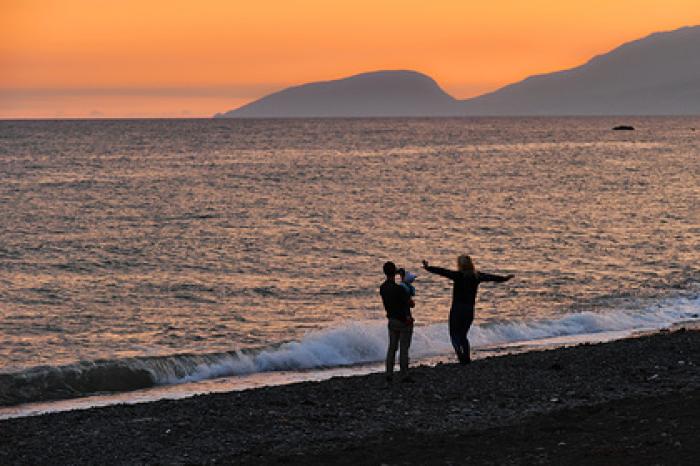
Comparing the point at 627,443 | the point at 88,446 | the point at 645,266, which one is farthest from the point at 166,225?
the point at 627,443

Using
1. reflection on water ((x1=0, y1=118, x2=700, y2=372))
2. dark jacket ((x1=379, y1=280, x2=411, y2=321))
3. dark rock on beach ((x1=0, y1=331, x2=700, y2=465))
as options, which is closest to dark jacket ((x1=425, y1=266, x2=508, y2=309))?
dark jacket ((x1=379, y1=280, x2=411, y2=321))

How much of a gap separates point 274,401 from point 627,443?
18.6ft

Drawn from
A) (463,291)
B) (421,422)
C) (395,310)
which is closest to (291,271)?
(463,291)

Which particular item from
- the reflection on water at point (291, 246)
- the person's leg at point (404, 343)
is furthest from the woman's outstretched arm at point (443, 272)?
the reflection on water at point (291, 246)

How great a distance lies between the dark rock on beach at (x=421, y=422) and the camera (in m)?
12.2

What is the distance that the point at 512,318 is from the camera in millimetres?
25562

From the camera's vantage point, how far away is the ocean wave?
1939 cm

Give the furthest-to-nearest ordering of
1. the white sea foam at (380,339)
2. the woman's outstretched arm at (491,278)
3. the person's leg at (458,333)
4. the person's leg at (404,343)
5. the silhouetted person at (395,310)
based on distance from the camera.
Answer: the white sea foam at (380,339)
the person's leg at (458,333)
the woman's outstretched arm at (491,278)
the person's leg at (404,343)
the silhouetted person at (395,310)

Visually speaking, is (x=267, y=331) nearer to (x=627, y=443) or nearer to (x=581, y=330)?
(x=581, y=330)

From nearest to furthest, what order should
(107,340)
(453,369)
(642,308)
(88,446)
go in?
(88,446) < (453,369) < (107,340) < (642,308)

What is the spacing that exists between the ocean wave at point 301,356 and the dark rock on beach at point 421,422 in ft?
11.5

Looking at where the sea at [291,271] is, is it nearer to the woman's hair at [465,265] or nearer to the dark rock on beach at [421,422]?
the dark rock on beach at [421,422]

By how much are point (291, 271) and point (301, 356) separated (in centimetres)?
1162

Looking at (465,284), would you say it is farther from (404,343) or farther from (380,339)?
(380,339)
